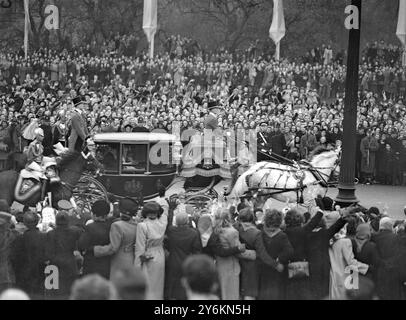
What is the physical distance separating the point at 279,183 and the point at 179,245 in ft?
18.9

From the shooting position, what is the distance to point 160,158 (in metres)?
14.6

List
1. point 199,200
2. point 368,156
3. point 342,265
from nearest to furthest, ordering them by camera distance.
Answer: point 342,265 → point 199,200 → point 368,156

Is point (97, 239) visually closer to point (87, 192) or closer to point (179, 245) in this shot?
point (179, 245)

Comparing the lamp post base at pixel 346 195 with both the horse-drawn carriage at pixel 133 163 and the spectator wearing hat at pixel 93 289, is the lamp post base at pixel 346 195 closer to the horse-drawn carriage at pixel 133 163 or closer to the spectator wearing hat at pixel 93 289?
the horse-drawn carriage at pixel 133 163

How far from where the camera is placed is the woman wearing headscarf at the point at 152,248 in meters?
9.25

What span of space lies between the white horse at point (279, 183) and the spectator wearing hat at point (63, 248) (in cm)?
571

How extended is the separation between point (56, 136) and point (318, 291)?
9731mm

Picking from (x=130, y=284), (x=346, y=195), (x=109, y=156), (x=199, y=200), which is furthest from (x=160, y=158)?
(x=130, y=284)

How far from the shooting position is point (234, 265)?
30.6 feet

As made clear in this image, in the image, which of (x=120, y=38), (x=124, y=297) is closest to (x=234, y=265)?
(x=124, y=297)

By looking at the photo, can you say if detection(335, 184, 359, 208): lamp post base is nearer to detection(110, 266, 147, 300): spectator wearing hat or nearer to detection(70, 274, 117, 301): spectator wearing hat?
detection(110, 266, 147, 300): spectator wearing hat

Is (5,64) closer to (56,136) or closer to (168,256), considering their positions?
(56,136)

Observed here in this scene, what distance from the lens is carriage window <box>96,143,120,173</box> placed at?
14.4 meters

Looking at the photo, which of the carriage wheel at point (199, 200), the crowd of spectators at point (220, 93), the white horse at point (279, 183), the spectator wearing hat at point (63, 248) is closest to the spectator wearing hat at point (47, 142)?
the crowd of spectators at point (220, 93)
